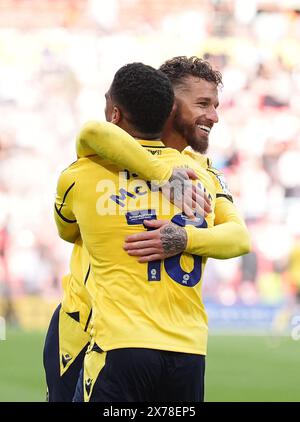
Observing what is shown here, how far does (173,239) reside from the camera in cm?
282

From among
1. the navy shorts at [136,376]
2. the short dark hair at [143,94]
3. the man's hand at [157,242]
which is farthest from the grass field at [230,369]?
the short dark hair at [143,94]

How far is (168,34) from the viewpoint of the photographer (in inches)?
675

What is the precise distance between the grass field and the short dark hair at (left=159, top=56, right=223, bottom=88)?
4369mm

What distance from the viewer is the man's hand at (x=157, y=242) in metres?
2.79

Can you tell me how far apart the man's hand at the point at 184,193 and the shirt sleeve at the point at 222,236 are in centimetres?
7

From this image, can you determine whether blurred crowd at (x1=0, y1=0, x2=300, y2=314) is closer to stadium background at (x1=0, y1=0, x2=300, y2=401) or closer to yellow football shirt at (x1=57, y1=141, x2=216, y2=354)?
stadium background at (x1=0, y1=0, x2=300, y2=401)

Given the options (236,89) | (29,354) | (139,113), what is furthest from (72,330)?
(236,89)

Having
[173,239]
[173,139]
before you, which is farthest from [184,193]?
[173,139]

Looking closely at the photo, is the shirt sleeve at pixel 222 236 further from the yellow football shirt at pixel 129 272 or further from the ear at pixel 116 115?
the ear at pixel 116 115

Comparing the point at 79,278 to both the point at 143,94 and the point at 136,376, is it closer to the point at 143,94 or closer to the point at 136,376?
the point at 136,376

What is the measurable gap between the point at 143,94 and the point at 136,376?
35.4 inches

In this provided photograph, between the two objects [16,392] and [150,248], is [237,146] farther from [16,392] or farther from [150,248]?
[150,248]

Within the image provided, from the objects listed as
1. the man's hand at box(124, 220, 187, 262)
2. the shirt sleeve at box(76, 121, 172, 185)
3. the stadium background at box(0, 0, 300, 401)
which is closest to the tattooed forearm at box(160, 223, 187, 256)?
the man's hand at box(124, 220, 187, 262)

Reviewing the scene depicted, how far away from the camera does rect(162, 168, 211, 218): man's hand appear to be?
286cm
